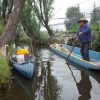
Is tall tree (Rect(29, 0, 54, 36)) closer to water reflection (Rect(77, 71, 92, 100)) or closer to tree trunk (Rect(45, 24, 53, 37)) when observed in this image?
tree trunk (Rect(45, 24, 53, 37))

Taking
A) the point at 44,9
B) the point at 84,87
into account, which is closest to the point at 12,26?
the point at 84,87

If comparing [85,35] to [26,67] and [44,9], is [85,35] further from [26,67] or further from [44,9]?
[44,9]

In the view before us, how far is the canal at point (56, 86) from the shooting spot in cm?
848

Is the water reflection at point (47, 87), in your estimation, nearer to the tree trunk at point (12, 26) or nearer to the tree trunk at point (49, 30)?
the tree trunk at point (12, 26)

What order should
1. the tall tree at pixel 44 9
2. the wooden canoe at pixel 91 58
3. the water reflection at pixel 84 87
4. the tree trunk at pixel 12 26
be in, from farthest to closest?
the tall tree at pixel 44 9
the tree trunk at pixel 12 26
the wooden canoe at pixel 91 58
the water reflection at pixel 84 87

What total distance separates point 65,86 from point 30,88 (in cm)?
109

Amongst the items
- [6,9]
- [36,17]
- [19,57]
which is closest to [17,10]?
[19,57]

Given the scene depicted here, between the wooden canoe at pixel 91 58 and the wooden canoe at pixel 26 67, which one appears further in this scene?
the wooden canoe at pixel 91 58

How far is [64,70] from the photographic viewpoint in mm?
12859

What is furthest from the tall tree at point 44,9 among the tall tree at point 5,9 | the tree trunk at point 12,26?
the tree trunk at point 12,26

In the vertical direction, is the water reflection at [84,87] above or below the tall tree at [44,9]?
below

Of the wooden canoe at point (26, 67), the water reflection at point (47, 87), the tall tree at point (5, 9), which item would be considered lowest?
the water reflection at point (47, 87)

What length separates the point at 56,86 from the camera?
31.7 feet

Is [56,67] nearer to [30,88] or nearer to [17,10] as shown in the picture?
[17,10]
